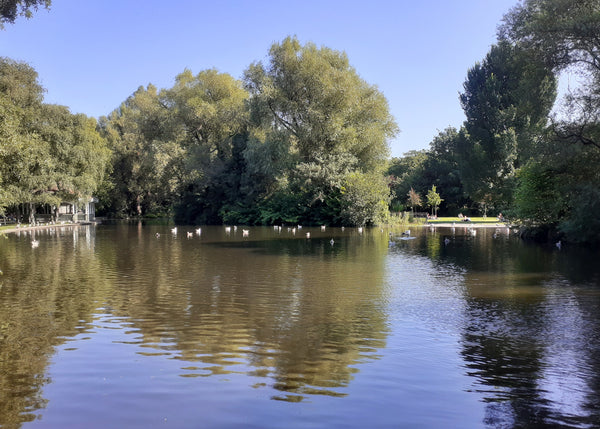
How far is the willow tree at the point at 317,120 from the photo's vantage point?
2116 inches

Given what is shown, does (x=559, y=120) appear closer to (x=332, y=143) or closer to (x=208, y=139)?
(x=332, y=143)

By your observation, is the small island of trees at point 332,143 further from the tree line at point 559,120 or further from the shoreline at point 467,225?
the shoreline at point 467,225

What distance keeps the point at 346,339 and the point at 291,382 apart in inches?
107

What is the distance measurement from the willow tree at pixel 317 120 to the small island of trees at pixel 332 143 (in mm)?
159

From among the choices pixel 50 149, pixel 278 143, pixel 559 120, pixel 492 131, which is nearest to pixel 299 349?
pixel 559 120

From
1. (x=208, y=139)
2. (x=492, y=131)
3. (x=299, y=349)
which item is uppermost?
(x=208, y=139)

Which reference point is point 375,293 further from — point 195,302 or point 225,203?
point 225,203

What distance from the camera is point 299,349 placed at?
961 cm

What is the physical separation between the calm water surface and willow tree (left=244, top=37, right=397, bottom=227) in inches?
1379

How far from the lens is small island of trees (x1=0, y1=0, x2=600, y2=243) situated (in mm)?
27797

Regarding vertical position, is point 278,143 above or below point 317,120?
below

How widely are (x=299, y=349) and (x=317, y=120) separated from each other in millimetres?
45757

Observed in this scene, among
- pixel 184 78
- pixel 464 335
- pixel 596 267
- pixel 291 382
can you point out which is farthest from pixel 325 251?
pixel 184 78

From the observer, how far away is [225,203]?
6819 cm
